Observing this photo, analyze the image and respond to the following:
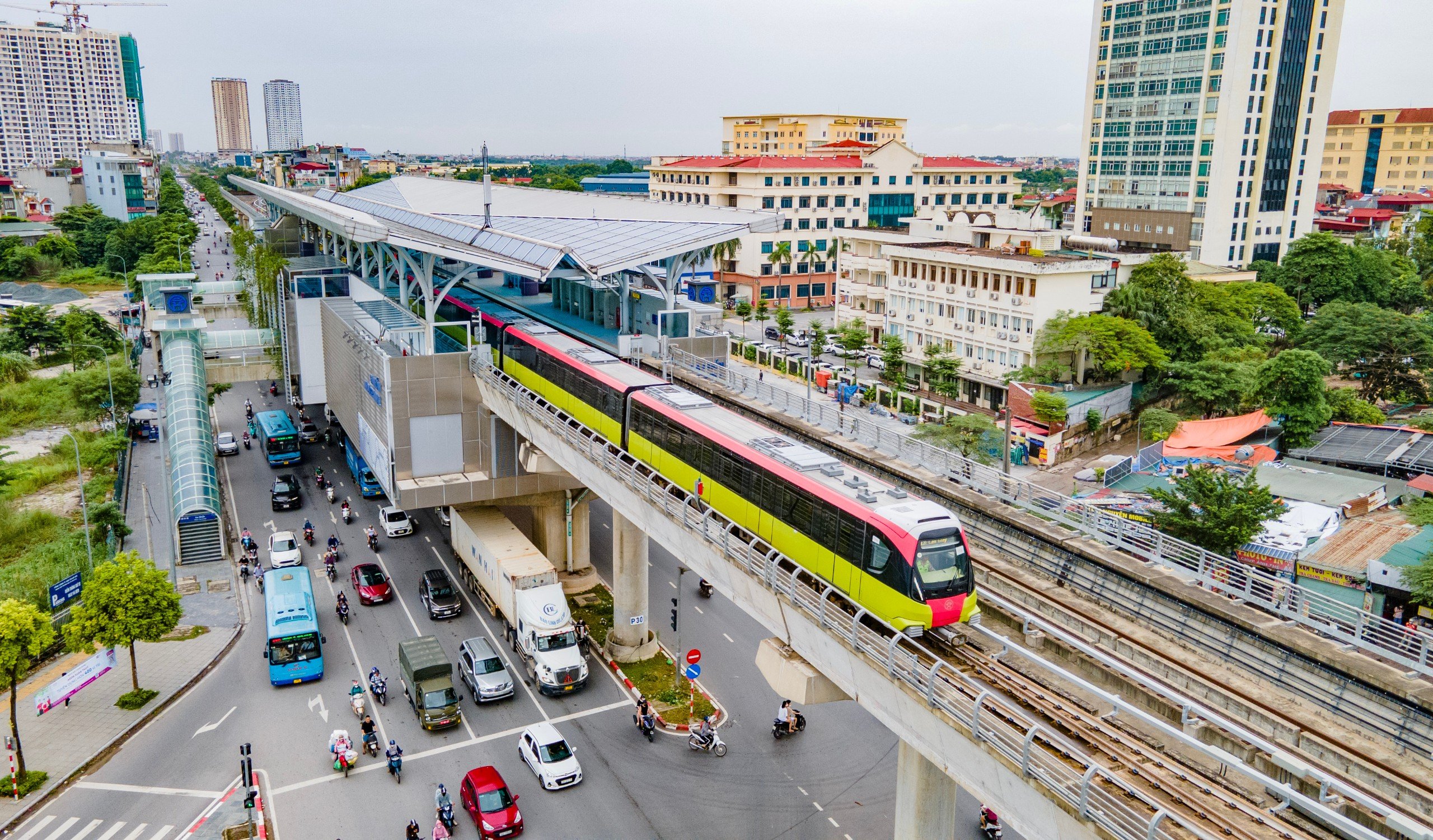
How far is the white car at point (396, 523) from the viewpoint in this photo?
1652 inches

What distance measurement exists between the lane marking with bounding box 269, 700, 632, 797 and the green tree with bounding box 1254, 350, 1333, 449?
121ft

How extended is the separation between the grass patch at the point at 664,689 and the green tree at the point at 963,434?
18126mm

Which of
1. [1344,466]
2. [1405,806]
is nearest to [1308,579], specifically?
[1344,466]

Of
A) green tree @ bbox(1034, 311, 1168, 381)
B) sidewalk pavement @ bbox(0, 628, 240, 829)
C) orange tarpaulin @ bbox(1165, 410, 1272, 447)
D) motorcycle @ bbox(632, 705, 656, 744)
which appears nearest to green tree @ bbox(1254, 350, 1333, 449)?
orange tarpaulin @ bbox(1165, 410, 1272, 447)

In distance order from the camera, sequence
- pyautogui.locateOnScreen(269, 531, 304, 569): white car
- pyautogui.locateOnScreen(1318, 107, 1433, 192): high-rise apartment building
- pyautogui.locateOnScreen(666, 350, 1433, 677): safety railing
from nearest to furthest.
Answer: pyautogui.locateOnScreen(666, 350, 1433, 677): safety railing → pyautogui.locateOnScreen(269, 531, 304, 569): white car → pyautogui.locateOnScreen(1318, 107, 1433, 192): high-rise apartment building

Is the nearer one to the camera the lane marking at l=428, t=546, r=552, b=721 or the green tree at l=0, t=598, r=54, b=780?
the green tree at l=0, t=598, r=54, b=780

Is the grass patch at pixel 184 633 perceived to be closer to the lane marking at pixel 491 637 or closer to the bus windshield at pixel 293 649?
the bus windshield at pixel 293 649

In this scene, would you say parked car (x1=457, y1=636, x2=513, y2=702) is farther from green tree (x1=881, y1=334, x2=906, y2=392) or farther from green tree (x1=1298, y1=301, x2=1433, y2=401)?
green tree (x1=1298, y1=301, x2=1433, y2=401)

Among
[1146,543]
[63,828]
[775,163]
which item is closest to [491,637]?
[63,828]

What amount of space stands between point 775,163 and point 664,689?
7227 cm

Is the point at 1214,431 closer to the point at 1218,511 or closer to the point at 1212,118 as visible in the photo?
the point at 1218,511

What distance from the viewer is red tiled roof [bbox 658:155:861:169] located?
3688 inches

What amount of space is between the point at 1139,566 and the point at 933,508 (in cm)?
466

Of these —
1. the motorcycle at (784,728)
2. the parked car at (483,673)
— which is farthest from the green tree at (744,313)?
the motorcycle at (784,728)
